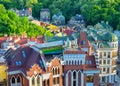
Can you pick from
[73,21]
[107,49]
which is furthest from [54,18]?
[107,49]

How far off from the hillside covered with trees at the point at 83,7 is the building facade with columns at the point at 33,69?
51700 mm

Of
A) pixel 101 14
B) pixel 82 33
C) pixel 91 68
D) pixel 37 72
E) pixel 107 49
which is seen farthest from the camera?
pixel 101 14

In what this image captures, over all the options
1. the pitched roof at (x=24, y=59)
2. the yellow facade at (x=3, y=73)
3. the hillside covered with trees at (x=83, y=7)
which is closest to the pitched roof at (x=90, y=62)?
the pitched roof at (x=24, y=59)

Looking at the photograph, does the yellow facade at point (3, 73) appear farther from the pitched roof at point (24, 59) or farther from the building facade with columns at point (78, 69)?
the building facade with columns at point (78, 69)

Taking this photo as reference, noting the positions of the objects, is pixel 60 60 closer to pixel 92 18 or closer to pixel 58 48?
pixel 58 48

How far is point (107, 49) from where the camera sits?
5562 cm

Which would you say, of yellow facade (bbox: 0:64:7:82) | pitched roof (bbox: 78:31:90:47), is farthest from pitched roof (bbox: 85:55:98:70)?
yellow facade (bbox: 0:64:7:82)

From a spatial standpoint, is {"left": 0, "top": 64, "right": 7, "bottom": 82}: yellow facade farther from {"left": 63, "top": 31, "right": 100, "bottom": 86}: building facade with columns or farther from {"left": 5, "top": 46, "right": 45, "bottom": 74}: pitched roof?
{"left": 63, "top": 31, "right": 100, "bottom": 86}: building facade with columns

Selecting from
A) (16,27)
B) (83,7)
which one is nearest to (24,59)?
(16,27)

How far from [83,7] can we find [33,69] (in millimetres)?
75983

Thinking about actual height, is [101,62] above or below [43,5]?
below

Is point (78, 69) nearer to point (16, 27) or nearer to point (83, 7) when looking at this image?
point (16, 27)

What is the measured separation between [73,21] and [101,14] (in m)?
10.7

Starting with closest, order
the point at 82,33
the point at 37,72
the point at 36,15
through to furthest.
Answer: the point at 37,72
the point at 82,33
the point at 36,15
